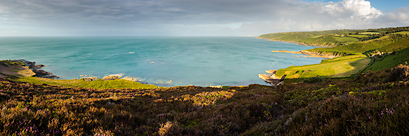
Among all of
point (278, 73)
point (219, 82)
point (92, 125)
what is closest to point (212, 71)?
point (219, 82)

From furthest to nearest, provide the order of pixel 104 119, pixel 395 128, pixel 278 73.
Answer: pixel 278 73
pixel 104 119
pixel 395 128

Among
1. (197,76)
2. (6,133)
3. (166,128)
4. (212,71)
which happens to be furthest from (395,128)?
(212,71)

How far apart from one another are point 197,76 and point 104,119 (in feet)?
237

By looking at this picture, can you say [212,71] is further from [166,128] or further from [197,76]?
[166,128]

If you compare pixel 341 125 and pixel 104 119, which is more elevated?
pixel 341 125

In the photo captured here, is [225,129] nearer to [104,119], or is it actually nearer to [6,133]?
[104,119]

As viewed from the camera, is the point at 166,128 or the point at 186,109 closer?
the point at 166,128

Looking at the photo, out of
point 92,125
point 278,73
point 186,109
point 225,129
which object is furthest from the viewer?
point 278,73

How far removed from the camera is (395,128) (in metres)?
3.33

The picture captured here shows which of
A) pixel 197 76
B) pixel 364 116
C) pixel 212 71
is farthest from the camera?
pixel 212 71

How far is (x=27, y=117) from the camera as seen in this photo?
4867 millimetres

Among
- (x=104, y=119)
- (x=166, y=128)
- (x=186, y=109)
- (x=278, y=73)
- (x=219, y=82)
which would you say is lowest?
(x=219, y=82)

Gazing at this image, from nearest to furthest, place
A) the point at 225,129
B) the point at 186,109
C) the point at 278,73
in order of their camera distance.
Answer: the point at 225,129 < the point at 186,109 < the point at 278,73

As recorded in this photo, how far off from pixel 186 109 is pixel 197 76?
67553mm
